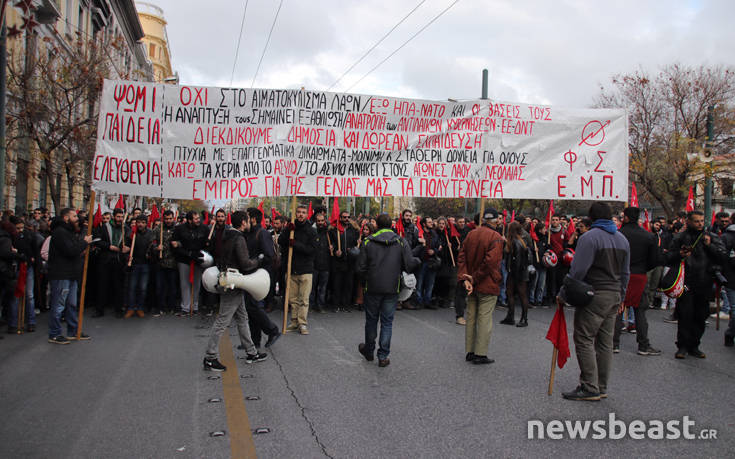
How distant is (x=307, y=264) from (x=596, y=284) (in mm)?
4756

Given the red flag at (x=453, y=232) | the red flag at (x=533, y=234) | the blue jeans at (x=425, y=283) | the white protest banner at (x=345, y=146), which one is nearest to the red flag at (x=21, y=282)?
the white protest banner at (x=345, y=146)

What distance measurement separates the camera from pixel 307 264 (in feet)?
29.2

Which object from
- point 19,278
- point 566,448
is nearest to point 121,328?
point 19,278

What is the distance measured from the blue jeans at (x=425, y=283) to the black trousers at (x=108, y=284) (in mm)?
5877

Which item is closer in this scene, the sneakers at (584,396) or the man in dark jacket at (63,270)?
the sneakers at (584,396)

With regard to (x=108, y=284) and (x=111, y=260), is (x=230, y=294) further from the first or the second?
(x=108, y=284)

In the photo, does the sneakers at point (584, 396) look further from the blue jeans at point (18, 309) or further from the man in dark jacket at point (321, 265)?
the blue jeans at point (18, 309)

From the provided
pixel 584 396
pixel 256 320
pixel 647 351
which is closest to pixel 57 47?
pixel 256 320

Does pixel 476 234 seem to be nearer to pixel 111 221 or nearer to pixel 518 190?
pixel 518 190

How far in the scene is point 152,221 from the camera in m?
11.9

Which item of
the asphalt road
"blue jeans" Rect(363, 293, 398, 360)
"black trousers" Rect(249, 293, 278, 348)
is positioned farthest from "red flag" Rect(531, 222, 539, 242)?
"black trousers" Rect(249, 293, 278, 348)

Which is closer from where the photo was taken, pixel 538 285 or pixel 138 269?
pixel 138 269

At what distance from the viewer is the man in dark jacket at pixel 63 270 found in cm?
764

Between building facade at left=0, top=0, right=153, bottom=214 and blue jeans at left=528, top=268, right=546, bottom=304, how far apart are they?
10.1 metres
